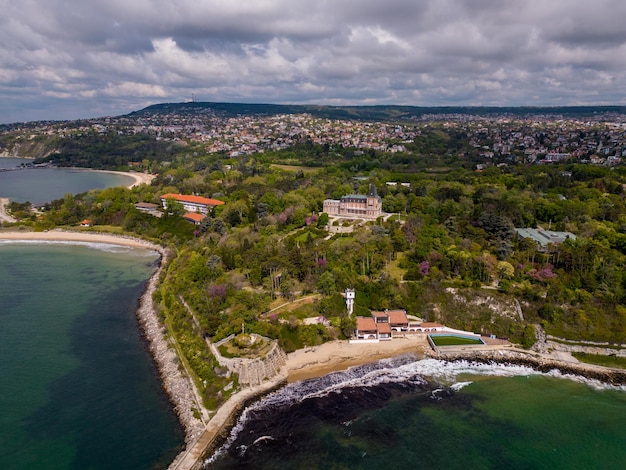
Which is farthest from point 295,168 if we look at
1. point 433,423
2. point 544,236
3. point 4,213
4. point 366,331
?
point 433,423

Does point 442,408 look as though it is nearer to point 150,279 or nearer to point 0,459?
point 0,459

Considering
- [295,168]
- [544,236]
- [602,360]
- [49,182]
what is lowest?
[49,182]

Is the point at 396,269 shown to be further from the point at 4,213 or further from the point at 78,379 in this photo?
the point at 4,213

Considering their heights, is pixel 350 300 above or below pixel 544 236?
below

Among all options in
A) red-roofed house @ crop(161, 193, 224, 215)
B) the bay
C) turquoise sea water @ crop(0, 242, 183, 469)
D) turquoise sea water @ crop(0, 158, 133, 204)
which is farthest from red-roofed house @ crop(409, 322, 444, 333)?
turquoise sea water @ crop(0, 158, 133, 204)

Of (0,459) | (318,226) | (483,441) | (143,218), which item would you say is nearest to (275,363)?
(483,441)
